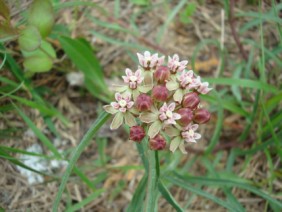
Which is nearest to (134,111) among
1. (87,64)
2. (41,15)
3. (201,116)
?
(201,116)

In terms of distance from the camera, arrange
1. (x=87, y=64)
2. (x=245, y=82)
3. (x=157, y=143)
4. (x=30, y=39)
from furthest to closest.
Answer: (x=87, y=64)
(x=245, y=82)
(x=30, y=39)
(x=157, y=143)

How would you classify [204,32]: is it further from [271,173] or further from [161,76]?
[161,76]

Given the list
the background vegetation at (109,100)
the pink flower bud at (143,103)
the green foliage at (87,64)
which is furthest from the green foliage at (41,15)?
the pink flower bud at (143,103)

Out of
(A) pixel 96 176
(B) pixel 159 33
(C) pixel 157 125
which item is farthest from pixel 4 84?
(C) pixel 157 125

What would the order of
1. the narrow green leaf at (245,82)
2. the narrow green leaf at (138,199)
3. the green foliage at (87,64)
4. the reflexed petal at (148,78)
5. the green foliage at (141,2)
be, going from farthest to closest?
1. the green foliage at (141,2)
2. the green foliage at (87,64)
3. the narrow green leaf at (245,82)
4. the narrow green leaf at (138,199)
5. the reflexed petal at (148,78)

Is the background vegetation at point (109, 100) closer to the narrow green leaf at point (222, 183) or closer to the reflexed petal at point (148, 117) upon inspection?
the narrow green leaf at point (222, 183)

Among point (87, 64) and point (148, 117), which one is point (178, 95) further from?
point (87, 64)
